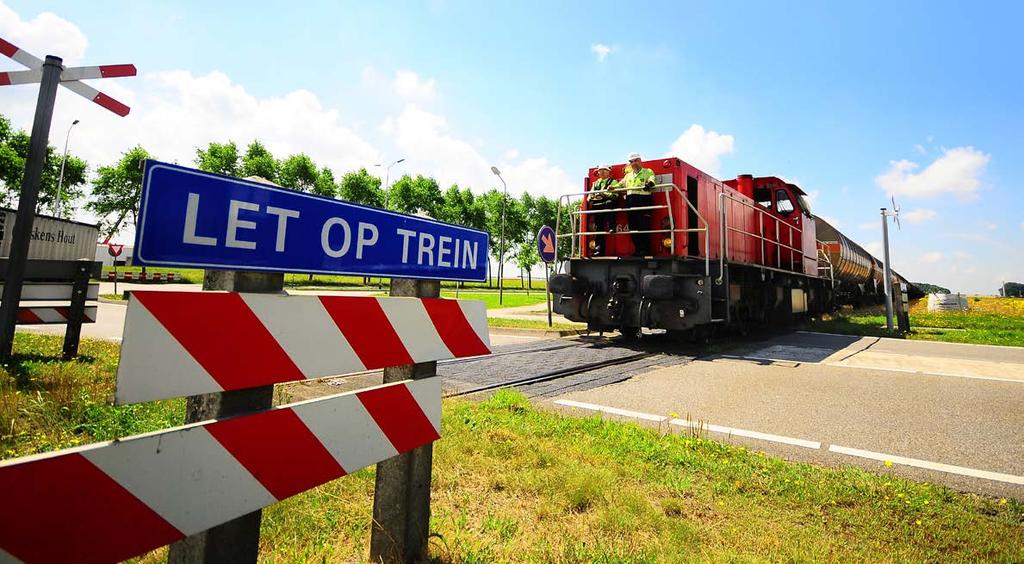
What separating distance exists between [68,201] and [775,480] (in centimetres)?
5181

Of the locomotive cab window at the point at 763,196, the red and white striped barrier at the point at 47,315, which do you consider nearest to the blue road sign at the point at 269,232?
the red and white striped barrier at the point at 47,315

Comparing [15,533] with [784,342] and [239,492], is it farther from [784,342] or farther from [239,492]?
[784,342]

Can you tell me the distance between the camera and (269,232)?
1407 mm

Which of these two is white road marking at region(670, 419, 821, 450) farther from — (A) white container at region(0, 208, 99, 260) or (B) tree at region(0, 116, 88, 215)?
(B) tree at region(0, 116, 88, 215)

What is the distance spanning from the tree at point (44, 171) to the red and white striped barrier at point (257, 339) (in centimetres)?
3893

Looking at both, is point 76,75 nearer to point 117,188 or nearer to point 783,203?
point 783,203

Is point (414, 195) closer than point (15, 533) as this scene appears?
No

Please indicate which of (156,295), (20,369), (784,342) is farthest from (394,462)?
(784,342)

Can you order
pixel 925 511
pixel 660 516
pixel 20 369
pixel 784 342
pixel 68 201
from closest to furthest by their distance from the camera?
pixel 660 516, pixel 925 511, pixel 20 369, pixel 784 342, pixel 68 201

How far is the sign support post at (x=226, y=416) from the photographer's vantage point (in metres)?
1.27

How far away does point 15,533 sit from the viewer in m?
0.91

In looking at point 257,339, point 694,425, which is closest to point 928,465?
point 694,425

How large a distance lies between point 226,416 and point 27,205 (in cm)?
527

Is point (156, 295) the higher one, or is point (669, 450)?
point (156, 295)
